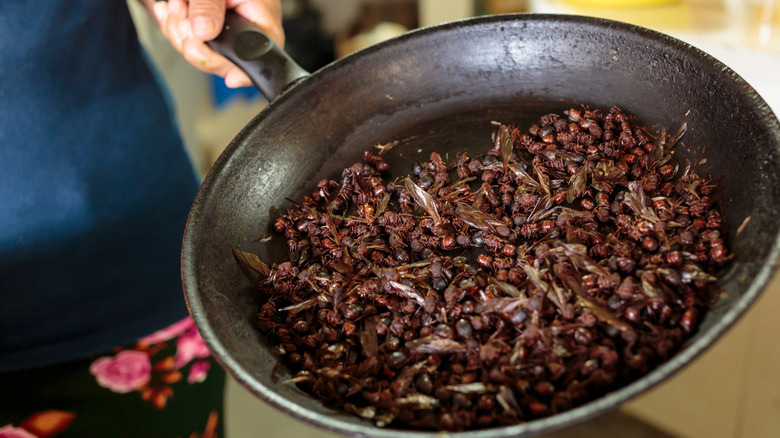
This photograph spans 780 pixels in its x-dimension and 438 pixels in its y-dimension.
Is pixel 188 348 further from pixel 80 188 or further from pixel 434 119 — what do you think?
pixel 434 119

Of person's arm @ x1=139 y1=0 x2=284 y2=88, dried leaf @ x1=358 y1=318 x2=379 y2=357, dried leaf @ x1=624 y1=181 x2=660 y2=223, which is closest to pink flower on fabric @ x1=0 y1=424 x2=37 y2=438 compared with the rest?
dried leaf @ x1=358 y1=318 x2=379 y2=357

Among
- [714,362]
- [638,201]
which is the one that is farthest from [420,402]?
[714,362]

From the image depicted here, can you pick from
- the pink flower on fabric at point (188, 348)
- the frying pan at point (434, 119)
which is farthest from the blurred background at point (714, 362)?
the pink flower on fabric at point (188, 348)

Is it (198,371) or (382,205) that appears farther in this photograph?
(198,371)

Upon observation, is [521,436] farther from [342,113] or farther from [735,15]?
[735,15]

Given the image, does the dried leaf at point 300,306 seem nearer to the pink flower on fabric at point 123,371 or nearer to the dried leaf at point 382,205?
the dried leaf at point 382,205

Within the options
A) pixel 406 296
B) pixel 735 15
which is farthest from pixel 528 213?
pixel 735 15
